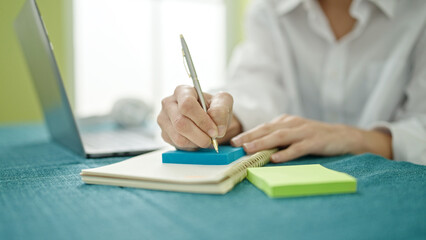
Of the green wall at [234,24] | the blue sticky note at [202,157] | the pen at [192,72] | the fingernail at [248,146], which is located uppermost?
the green wall at [234,24]

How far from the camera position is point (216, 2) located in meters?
3.70

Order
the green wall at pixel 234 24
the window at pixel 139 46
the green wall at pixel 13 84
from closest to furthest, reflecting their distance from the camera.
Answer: the green wall at pixel 13 84 < the window at pixel 139 46 < the green wall at pixel 234 24

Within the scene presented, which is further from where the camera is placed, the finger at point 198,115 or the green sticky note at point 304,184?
the finger at point 198,115

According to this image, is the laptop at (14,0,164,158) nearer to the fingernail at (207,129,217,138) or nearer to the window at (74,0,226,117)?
the fingernail at (207,129,217,138)

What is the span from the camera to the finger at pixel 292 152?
0.59 m

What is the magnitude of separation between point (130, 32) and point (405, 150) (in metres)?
3.12

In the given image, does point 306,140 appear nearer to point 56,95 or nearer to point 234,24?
point 56,95

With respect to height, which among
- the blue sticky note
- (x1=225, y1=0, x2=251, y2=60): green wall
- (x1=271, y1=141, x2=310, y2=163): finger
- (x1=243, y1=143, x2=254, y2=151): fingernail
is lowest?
(x1=271, y1=141, x2=310, y2=163): finger

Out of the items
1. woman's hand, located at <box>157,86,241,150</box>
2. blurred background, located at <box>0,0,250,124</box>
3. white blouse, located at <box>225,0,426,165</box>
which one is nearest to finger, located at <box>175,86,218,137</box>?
woman's hand, located at <box>157,86,241,150</box>

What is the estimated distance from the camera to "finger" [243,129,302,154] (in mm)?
582

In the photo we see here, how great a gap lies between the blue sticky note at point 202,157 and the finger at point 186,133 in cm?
2

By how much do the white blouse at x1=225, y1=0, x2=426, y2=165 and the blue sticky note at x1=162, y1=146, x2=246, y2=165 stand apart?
0.92ft

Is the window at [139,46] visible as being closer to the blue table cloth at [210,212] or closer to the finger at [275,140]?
the finger at [275,140]

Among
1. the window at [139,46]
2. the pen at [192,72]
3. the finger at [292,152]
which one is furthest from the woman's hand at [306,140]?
the window at [139,46]
